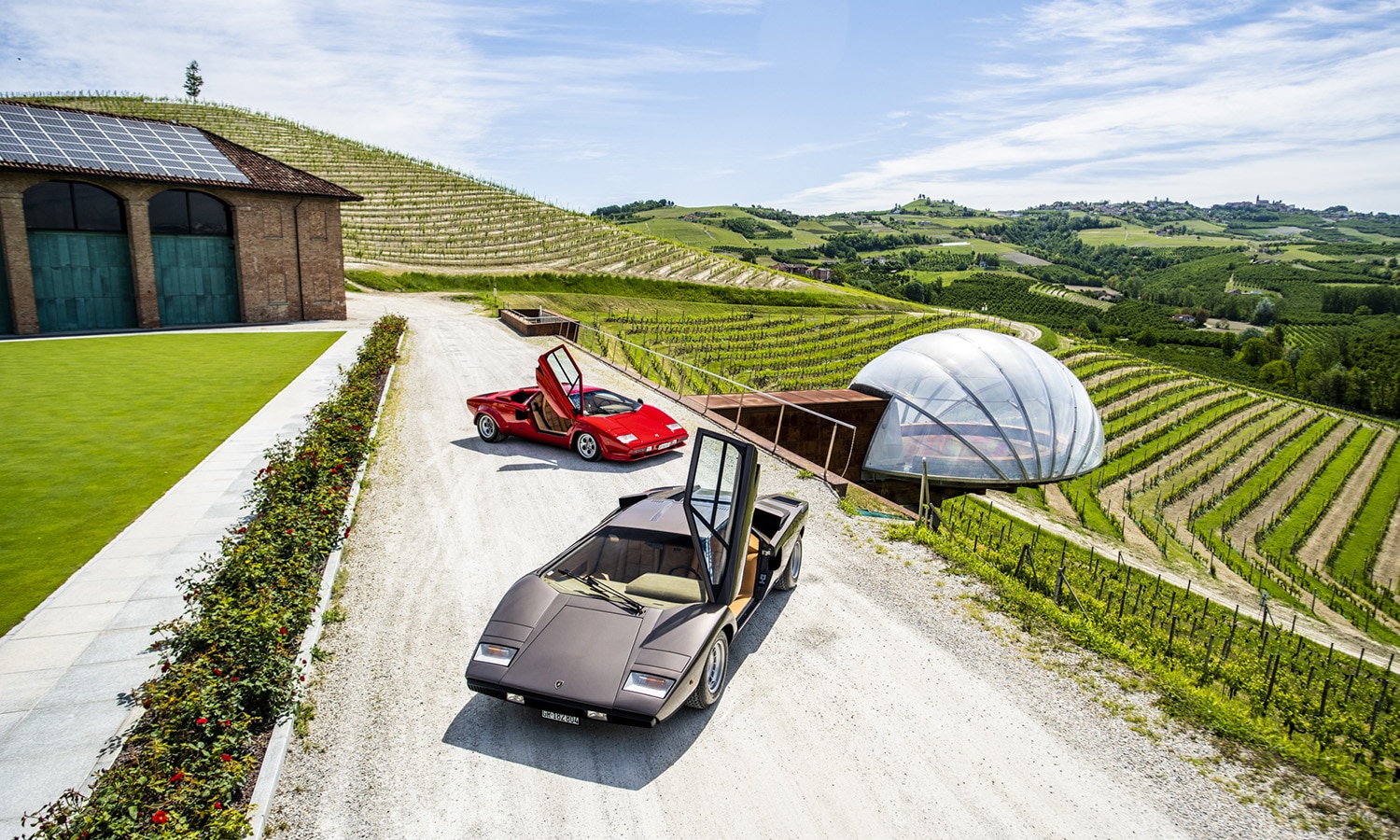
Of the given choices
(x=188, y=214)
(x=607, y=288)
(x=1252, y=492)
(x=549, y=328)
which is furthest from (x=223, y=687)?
(x=607, y=288)

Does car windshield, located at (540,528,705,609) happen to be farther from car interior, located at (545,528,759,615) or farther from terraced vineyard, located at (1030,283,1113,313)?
terraced vineyard, located at (1030,283,1113,313)

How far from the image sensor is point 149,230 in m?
26.7

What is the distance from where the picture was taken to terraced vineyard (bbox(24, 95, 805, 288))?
51.0 metres

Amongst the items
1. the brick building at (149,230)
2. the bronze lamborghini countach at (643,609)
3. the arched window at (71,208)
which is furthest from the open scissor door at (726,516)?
the arched window at (71,208)

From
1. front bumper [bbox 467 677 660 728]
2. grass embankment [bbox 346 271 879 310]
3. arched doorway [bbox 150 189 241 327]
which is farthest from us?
grass embankment [bbox 346 271 879 310]

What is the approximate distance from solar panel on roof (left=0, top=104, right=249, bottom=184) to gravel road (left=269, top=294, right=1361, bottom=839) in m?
25.5

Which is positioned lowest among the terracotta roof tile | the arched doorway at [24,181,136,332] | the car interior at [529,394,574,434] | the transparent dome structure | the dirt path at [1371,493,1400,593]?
the dirt path at [1371,493,1400,593]

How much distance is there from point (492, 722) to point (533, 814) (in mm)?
1085

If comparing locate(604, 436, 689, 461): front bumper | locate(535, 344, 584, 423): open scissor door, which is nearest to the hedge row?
locate(535, 344, 584, 423): open scissor door

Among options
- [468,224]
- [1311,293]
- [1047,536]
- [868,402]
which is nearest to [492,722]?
[1047,536]

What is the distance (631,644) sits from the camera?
5.31m

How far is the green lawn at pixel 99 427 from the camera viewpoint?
8.62 m

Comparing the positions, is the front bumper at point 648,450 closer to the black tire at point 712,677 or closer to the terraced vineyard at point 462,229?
the black tire at point 712,677

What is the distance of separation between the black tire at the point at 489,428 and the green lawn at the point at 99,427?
358cm
